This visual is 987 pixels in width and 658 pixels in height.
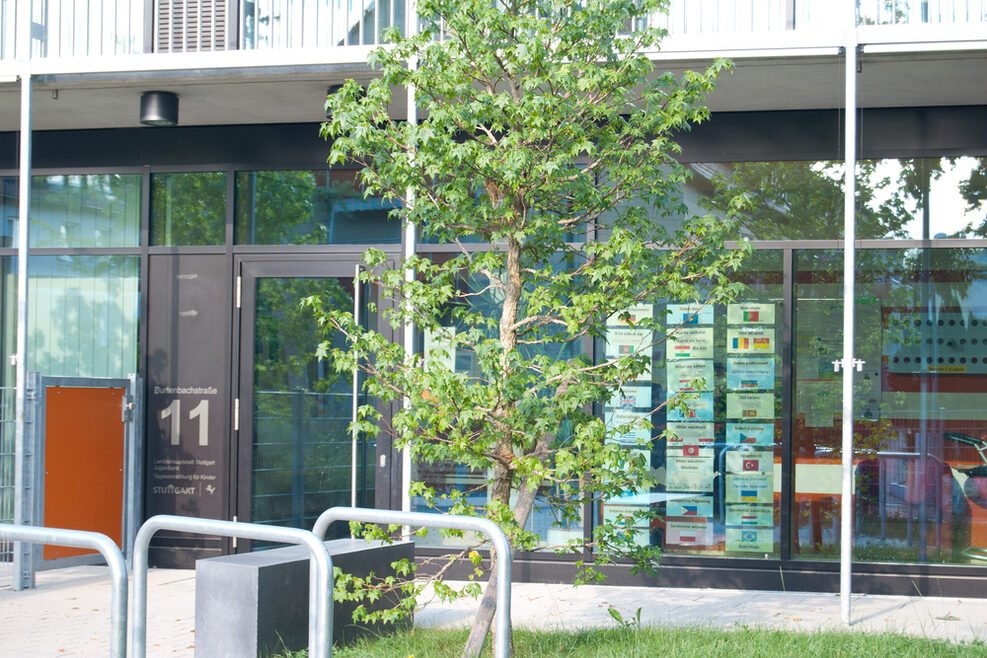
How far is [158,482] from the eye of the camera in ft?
28.9

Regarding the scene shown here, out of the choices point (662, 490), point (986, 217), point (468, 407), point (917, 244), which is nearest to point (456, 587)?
point (662, 490)

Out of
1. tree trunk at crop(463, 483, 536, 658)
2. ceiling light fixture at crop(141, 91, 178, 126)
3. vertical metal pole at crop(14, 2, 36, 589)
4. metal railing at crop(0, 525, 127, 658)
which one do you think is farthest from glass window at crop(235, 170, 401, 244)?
metal railing at crop(0, 525, 127, 658)

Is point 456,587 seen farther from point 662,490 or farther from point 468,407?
point 468,407

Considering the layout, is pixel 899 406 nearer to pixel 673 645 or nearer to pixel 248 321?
pixel 673 645

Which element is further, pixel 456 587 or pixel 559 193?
pixel 456 587

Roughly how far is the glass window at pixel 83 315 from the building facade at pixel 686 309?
0.06 m

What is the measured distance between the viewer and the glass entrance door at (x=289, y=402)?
→ 869cm

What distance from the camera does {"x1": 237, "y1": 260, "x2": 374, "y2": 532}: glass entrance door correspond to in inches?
342

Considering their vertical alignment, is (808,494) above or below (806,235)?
below

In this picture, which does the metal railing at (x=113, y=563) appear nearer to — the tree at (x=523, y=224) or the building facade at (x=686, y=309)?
the tree at (x=523, y=224)

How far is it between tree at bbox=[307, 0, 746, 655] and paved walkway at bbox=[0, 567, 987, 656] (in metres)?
1.63

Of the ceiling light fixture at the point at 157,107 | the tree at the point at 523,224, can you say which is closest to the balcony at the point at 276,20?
the ceiling light fixture at the point at 157,107

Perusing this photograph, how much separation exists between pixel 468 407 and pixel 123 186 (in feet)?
17.9

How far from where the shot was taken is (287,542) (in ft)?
13.1
